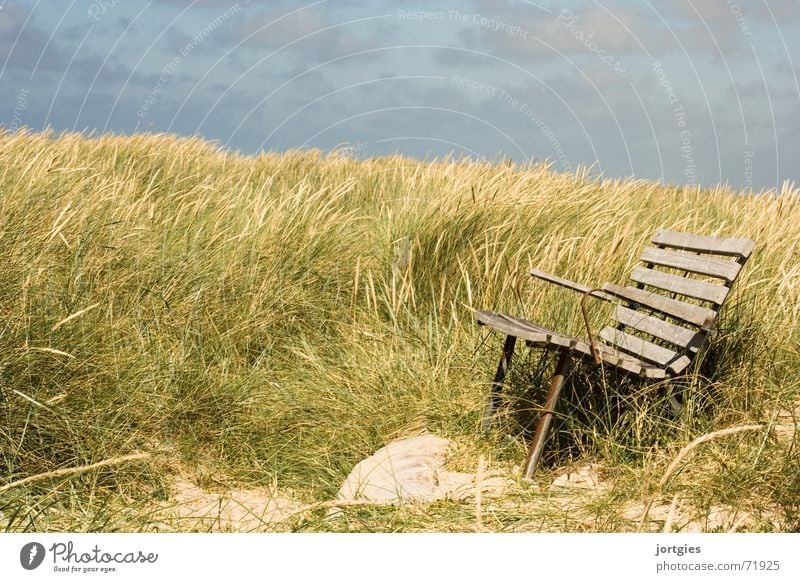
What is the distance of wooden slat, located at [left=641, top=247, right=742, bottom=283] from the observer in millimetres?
3881

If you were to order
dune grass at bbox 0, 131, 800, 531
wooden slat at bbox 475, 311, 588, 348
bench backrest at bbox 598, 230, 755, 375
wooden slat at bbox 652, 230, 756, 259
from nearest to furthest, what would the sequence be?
dune grass at bbox 0, 131, 800, 531
wooden slat at bbox 475, 311, 588, 348
bench backrest at bbox 598, 230, 755, 375
wooden slat at bbox 652, 230, 756, 259

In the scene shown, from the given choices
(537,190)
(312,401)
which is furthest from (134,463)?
(537,190)

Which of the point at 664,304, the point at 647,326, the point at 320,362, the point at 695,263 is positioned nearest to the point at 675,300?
the point at 664,304

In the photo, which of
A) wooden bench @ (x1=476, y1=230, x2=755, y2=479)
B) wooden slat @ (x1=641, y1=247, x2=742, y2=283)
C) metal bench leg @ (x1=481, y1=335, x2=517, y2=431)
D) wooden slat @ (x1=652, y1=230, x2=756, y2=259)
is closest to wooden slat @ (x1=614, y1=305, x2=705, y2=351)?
wooden bench @ (x1=476, y1=230, x2=755, y2=479)

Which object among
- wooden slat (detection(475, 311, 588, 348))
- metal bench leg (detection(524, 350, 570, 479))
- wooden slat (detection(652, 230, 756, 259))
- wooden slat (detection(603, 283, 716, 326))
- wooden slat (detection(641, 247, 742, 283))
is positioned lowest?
metal bench leg (detection(524, 350, 570, 479))

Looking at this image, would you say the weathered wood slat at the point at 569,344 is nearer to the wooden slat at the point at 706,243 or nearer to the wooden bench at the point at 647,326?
the wooden bench at the point at 647,326

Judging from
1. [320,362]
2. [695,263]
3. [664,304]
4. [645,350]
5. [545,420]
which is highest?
[695,263]

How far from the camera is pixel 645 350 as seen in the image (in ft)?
13.1

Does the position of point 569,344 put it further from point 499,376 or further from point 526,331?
point 499,376

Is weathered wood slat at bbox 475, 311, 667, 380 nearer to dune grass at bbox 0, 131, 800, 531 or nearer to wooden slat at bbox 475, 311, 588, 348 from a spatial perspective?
wooden slat at bbox 475, 311, 588, 348

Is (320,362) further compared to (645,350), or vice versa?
(320,362)

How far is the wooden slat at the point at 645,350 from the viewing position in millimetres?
3677

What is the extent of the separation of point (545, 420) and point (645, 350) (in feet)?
2.33

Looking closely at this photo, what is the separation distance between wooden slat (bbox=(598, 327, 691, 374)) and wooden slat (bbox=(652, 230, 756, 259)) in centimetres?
53
